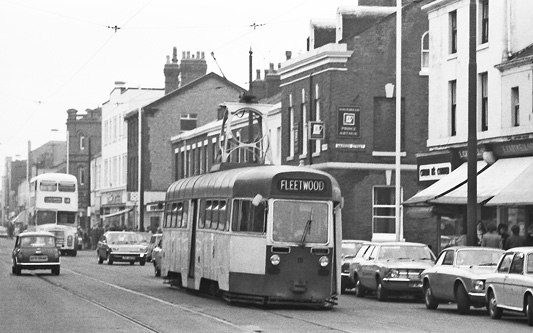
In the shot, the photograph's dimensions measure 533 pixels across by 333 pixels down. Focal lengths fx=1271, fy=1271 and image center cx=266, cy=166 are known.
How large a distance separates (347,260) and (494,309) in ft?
38.6

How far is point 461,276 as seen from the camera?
26.3m

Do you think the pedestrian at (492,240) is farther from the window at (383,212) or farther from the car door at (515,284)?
the window at (383,212)

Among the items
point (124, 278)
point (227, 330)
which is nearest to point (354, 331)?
point (227, 330)

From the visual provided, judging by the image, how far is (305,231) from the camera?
27.1 meters

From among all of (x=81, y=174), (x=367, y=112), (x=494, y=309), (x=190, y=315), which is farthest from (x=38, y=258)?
(x=81, y=174)

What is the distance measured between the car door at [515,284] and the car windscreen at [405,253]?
8.33m

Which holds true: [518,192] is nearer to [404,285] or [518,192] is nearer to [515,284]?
[404,285]

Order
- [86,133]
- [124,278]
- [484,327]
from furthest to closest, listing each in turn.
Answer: [86,133] < [124,278] < [484,327]

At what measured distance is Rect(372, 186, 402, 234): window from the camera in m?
54.7

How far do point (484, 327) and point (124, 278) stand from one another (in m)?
21.3

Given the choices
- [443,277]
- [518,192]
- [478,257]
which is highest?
[518,192]

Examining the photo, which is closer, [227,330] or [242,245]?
[227,330]

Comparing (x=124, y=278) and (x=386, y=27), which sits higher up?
(x=386, y=27)

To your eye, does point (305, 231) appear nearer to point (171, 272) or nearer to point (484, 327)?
point (484, 327)
